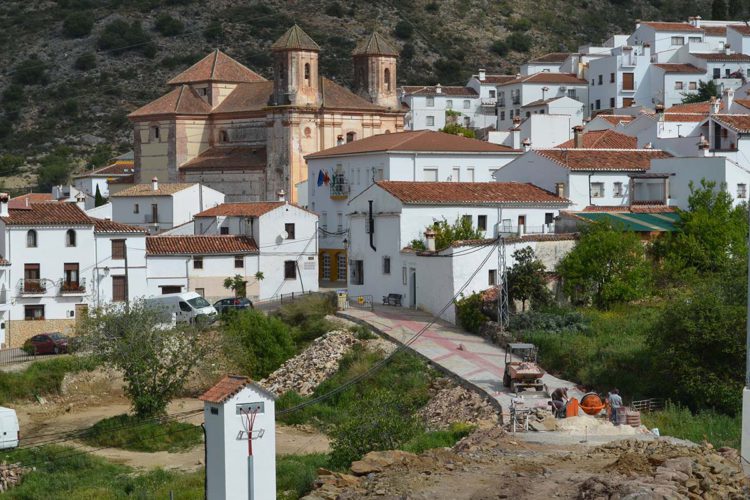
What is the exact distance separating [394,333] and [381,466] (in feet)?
58.0

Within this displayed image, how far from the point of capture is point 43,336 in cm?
5272

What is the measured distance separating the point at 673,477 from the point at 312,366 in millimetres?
22424

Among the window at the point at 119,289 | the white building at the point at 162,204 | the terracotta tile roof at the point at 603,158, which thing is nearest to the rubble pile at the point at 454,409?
the terracotta tile roof at the point at 603,158

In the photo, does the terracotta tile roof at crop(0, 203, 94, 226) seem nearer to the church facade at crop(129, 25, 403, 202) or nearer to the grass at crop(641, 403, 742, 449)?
the church facade at crop(129, 25, 403, 202)

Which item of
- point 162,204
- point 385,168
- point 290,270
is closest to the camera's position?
point 290,270

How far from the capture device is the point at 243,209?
6456 centimetres

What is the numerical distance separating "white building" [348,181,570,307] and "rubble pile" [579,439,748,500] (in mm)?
24569

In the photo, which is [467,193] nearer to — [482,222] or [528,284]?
[482,222]

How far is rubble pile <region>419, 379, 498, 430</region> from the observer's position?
39.1 metres

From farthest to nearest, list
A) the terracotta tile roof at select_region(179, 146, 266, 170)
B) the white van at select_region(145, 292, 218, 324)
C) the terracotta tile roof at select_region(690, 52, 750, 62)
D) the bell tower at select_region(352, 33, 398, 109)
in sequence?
the terracotta tile roof at select_region(690, 52, 750, 62) < the bell tower at select_region(352, 33, 398, 109) < the terracotta tile roof at select_region(179, 146, 266, 170) < the white van at select_region(145, 292, 218, 324)

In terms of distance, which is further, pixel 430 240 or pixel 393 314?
pixel 430 240

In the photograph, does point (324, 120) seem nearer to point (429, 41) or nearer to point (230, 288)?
point (230, 288)

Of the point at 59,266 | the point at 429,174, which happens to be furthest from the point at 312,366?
the point at 429,174

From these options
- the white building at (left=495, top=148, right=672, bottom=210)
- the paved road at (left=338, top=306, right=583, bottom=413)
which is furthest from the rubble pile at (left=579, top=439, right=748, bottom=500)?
the white building at (left=495, top=148, right=672, bottom=210)
